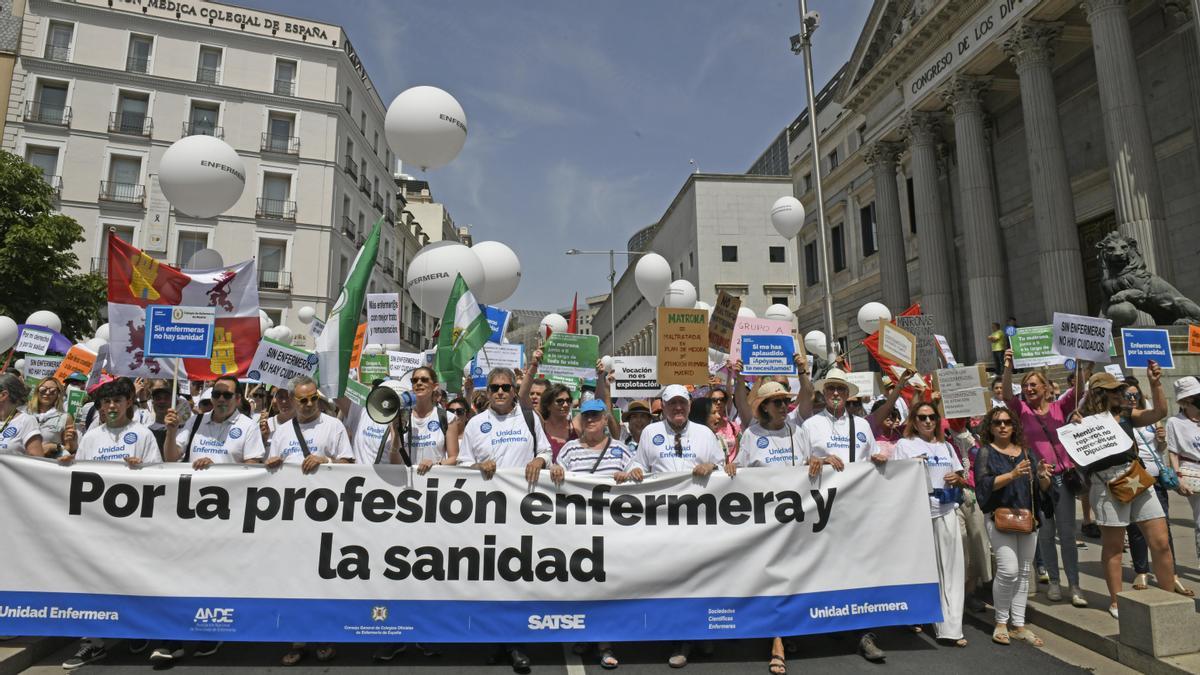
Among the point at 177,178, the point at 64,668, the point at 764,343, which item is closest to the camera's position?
the point at 64,668

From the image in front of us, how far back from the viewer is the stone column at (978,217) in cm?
2147

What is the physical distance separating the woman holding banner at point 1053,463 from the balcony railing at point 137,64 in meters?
40.4

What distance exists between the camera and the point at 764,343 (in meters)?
Result: 6.71

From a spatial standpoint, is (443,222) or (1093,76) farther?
(443,222)

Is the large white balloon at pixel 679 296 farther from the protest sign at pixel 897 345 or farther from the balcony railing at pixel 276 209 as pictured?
the balcony railing at pixel 276 209

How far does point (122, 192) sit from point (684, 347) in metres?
35.4

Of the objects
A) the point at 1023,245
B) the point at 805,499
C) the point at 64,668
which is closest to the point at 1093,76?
the point at 1023,245

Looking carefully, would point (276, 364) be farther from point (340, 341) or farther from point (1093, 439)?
point (1093, 439)

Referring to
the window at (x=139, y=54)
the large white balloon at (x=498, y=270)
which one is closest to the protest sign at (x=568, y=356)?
the large white balloon at (x=498, y=270)

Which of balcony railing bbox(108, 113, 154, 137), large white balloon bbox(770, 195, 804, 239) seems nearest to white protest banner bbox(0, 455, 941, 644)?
large white balloon bbox(770, 195, 804, 239)

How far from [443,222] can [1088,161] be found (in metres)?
50.5

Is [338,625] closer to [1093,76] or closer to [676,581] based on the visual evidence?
[676,581]

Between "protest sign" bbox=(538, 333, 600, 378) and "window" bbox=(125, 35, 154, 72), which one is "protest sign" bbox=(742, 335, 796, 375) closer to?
"protest sign" bbox=(538, 333, 600, 378)

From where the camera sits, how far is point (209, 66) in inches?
1357
